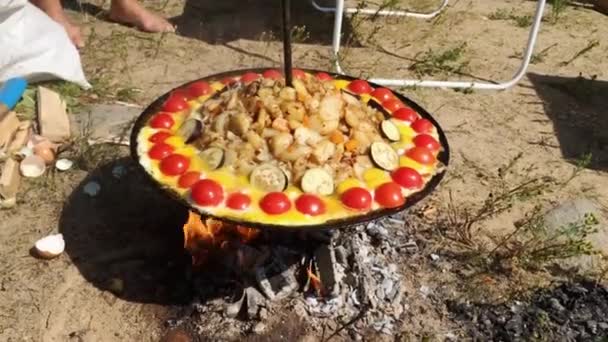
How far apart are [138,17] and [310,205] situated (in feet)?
13.3

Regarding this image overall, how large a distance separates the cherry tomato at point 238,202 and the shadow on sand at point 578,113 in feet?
9.88

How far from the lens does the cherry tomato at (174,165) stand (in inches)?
116

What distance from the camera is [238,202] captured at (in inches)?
110

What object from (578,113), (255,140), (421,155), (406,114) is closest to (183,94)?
(255,140)

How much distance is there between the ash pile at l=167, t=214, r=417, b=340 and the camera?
3352 mm

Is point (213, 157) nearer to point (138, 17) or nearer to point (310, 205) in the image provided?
point (310, 205)

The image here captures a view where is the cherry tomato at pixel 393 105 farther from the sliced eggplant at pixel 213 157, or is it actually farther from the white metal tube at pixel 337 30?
the white metal tube at pixel 337 30

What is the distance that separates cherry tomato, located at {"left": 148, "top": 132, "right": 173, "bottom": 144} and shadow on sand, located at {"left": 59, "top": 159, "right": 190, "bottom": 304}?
0.63 metres

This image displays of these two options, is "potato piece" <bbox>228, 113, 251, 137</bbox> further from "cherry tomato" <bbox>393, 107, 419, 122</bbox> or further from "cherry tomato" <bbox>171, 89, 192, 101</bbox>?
"cherry tomato" <bbox>393, 107, 419, 122</bbox>

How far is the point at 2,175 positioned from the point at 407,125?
8.10ft

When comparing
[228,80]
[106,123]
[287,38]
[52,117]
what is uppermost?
[287,38]

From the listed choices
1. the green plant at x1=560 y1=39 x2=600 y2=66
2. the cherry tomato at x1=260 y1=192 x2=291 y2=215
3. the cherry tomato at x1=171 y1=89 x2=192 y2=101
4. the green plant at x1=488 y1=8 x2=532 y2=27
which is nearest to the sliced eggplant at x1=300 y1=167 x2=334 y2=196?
the cherry tomato at x1=260 y1=192 x2=291 y2=215

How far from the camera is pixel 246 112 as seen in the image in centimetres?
312

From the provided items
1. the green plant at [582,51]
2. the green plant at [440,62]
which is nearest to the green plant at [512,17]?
the green plant at [582,51]
